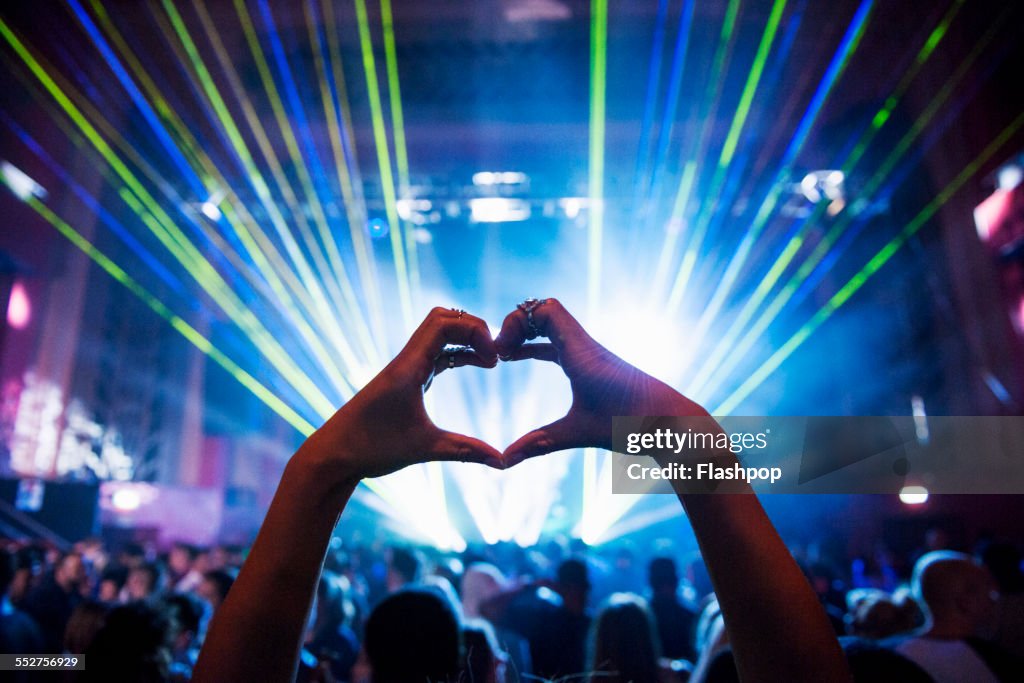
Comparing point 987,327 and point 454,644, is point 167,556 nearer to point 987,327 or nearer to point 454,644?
point 454,644

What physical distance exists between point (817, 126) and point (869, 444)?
363 inches

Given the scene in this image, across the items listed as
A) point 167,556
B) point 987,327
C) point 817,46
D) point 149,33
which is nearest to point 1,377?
point 167,556

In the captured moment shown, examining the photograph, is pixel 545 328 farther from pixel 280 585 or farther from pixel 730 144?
pixel 730 144

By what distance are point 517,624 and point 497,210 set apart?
26.6 feet

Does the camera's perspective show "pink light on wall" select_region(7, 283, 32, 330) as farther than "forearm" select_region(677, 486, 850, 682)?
Yes

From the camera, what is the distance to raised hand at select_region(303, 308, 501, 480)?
1.12m

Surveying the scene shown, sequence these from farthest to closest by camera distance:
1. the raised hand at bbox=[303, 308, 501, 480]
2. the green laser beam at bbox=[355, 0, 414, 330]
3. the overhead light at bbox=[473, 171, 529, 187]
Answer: the overhead light at bbox=[473, 171, 529, 187] < the green laser beam at bbox=[355, 0, 414, 330] < the raised hand at bbox=[303, 308, 501, 480]

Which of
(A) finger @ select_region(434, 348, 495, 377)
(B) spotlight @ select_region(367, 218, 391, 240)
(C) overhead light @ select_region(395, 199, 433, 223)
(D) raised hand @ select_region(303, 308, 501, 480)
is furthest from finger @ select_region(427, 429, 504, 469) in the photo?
(B) spotlight @ select_region(367, 218, 391, 240)

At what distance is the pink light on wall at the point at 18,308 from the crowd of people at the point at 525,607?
23.9 feet

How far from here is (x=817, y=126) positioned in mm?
9602

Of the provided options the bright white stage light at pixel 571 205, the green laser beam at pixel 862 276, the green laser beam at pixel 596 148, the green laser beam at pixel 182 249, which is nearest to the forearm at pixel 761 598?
the green laser beam at pixel 596 148

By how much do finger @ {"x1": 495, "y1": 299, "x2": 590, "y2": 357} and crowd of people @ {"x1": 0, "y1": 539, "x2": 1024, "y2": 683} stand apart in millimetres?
663

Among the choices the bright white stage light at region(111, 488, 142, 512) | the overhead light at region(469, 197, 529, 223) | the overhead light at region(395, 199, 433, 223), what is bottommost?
the bright white stage light at region(111, 488, 142, 512)

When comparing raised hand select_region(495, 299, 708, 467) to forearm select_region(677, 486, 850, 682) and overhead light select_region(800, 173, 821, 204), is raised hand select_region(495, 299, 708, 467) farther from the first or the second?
overhead light select_region(800, 173, 821, 204)
